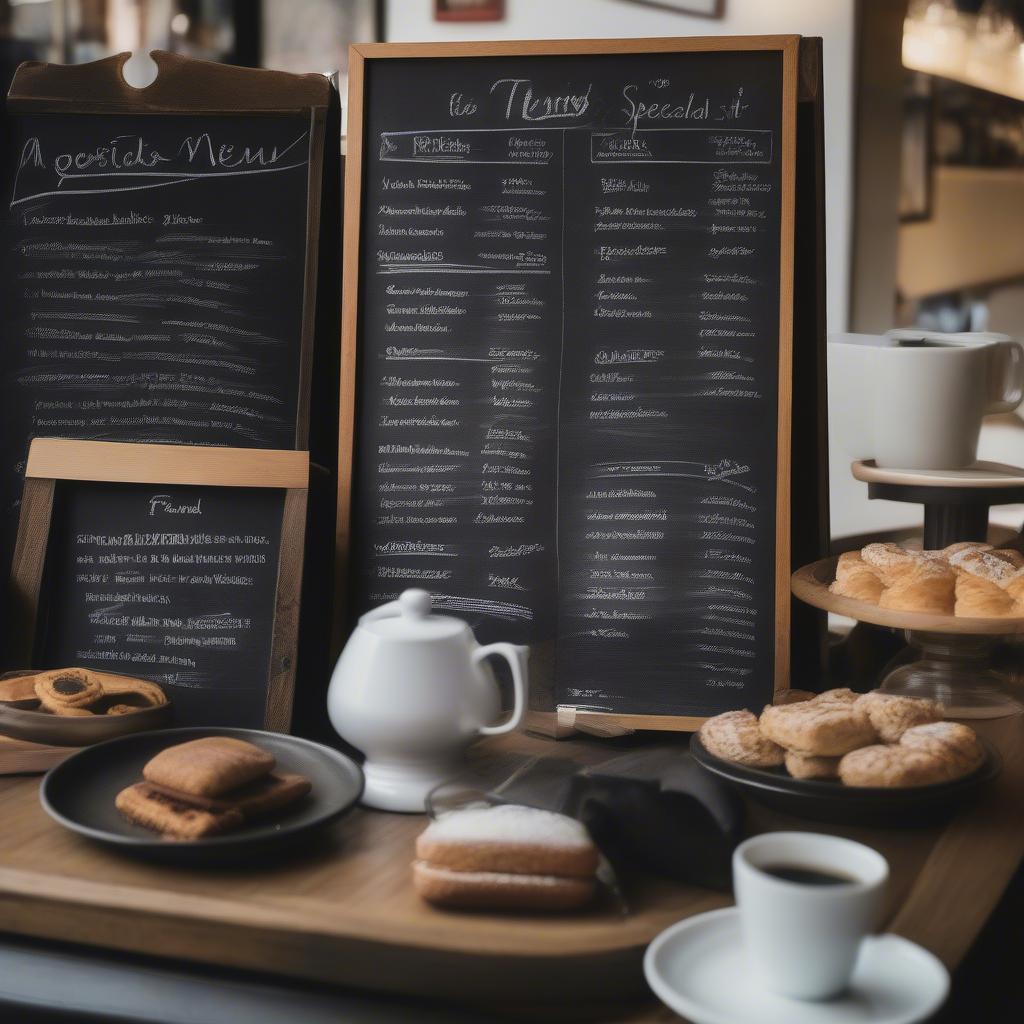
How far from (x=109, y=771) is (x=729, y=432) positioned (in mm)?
790

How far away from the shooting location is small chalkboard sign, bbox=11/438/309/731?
55.4 inches

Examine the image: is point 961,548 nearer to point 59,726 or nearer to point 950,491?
point 950,491

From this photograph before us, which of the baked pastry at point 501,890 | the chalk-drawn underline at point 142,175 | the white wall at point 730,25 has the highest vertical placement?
the white wall at point 730,25

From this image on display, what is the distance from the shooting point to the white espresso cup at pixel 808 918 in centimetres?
80

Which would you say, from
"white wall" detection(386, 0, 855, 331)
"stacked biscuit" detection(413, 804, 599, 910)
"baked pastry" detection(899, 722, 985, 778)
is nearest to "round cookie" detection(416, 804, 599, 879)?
"stacked biscuit" detection(413, 804, 599, 910)

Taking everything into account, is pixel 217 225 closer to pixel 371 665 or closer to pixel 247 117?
pixel 247 117

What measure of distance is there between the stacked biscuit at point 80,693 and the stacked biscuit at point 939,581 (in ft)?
2.60

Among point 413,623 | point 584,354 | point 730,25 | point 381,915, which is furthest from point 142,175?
point 730,25

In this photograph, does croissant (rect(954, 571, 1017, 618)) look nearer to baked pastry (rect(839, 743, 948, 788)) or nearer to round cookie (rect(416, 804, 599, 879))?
baked pastry (rect(839, 743, 948, 788))

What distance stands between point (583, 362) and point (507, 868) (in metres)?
0.70

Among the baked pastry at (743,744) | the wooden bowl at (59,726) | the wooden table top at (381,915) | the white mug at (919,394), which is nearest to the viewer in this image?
the wooden table top at (381,915)

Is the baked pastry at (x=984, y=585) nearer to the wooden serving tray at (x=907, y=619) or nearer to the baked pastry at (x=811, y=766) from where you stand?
the wooden serving tray at (x=907, y=619)

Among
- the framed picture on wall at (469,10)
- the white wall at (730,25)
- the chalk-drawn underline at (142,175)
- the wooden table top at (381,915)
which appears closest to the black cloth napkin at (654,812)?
the wooden table top at (381,915)

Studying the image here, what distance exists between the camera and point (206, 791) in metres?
1.07
